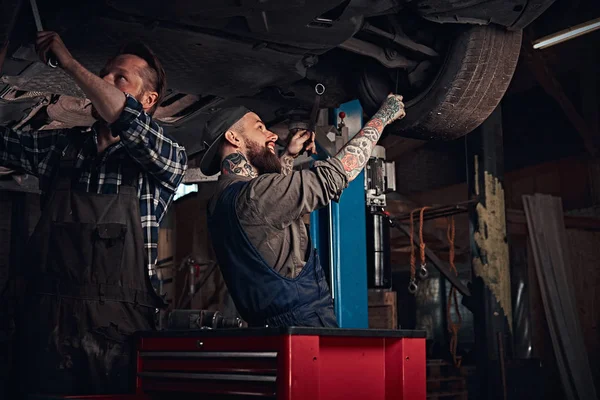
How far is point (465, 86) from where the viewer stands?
9.59 feet

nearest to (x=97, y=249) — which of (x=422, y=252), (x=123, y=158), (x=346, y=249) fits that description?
(x=123, y=158)

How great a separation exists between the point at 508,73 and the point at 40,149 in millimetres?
1881

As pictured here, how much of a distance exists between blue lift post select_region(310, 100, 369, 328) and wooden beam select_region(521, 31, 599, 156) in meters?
4.09

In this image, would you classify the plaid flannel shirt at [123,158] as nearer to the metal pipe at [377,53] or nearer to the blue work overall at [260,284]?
the blue work overall at [260,284]

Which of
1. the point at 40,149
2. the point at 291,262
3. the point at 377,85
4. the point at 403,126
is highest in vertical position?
the point at 377,85

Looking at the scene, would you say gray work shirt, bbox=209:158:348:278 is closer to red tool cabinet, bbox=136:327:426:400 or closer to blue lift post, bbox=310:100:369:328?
red tool cabinet, bbox=136:327:426:400

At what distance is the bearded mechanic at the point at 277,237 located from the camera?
6.57 feet

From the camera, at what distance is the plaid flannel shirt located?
193 cm

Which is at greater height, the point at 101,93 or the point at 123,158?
the point at 101,93

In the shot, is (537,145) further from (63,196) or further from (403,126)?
(63,196)

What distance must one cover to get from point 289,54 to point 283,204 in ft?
3.18

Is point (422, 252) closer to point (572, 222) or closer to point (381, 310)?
point (381, 310)

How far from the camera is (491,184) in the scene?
5.72m

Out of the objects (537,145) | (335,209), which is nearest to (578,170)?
(537,145)
